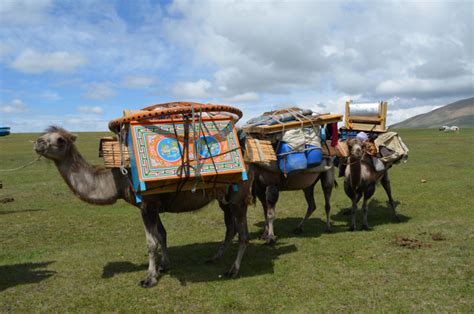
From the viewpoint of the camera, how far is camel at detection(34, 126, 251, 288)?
703 centimetres

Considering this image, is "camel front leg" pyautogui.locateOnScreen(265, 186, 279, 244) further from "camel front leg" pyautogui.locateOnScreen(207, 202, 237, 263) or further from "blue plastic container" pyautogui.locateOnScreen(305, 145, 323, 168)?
"camel front leg" pyautogui.locateOnScreen(207, 202, 237, 263)

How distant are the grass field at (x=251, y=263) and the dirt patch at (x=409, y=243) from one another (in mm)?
46

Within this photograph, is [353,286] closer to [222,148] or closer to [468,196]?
[222,148]

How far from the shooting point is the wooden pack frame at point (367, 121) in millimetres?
11500

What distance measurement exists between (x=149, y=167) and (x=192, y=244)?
4143mm

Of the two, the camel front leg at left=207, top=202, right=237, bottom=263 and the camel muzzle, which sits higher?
the camel muzzle

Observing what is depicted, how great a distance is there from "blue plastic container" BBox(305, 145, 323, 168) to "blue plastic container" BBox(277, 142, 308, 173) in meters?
0.12

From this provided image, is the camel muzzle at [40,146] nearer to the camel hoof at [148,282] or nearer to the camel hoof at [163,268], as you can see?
the camel hoof at [148,282]

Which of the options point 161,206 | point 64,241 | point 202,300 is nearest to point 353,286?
point 202,300

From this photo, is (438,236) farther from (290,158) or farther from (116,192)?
(116,192)

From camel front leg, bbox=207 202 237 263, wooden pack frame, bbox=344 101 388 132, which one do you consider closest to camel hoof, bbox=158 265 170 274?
camel front leg, bbox=207 202 237 263

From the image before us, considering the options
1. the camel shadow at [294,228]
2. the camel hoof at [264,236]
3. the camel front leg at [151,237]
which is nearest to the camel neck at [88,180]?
the camel front leg at [151,237]

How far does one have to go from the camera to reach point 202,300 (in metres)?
6.37

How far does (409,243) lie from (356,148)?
9.50 feet
